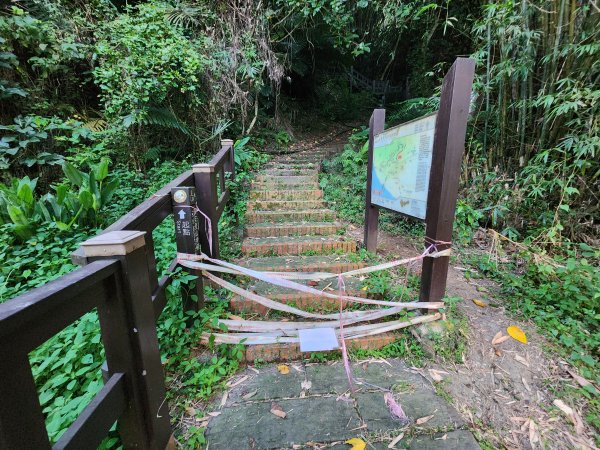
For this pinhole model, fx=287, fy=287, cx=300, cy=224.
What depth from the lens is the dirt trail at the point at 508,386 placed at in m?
1.65

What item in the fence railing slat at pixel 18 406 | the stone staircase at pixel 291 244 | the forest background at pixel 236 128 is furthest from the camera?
the forest background at pixel 236 128

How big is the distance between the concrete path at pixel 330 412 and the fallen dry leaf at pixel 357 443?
0.03 m

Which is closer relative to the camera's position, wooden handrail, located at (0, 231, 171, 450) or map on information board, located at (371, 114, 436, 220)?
wooden handrail, located at (0, 231, 171, 450)

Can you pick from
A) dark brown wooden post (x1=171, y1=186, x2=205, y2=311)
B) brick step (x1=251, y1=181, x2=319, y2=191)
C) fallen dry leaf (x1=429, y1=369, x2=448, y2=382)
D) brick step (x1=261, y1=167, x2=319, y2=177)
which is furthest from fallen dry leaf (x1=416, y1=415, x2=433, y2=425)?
brick step (x1=261, y1=167, x2=319, y2=177)

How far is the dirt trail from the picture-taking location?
64.8 inches

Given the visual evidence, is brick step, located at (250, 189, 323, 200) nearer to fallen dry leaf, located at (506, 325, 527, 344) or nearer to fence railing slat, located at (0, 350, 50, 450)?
fallen dry leaf, located at (506, 325, 527, 344)

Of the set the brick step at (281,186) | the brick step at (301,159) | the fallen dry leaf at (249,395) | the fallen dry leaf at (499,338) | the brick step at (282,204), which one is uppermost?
the brick step at (301,159)

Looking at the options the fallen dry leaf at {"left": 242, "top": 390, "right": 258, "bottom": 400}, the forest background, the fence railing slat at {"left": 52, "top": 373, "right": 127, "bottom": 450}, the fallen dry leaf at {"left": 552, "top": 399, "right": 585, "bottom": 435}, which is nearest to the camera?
the fence railing slat at {"left": 52, "top": 373, "right": 127, "bottom": 450}

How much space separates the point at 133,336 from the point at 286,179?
13.1 feet

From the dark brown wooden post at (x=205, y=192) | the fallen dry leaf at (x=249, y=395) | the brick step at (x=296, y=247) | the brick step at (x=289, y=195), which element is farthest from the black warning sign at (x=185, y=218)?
the brick step at (x=289, y=195)

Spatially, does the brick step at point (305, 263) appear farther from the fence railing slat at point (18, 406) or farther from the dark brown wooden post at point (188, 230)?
the fence railing slat at point (18, 406)

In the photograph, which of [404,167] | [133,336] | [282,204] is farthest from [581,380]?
[282,204]

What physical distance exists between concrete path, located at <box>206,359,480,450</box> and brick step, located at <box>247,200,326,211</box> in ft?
8.07

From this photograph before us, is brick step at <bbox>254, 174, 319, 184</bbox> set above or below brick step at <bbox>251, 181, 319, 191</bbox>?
above
